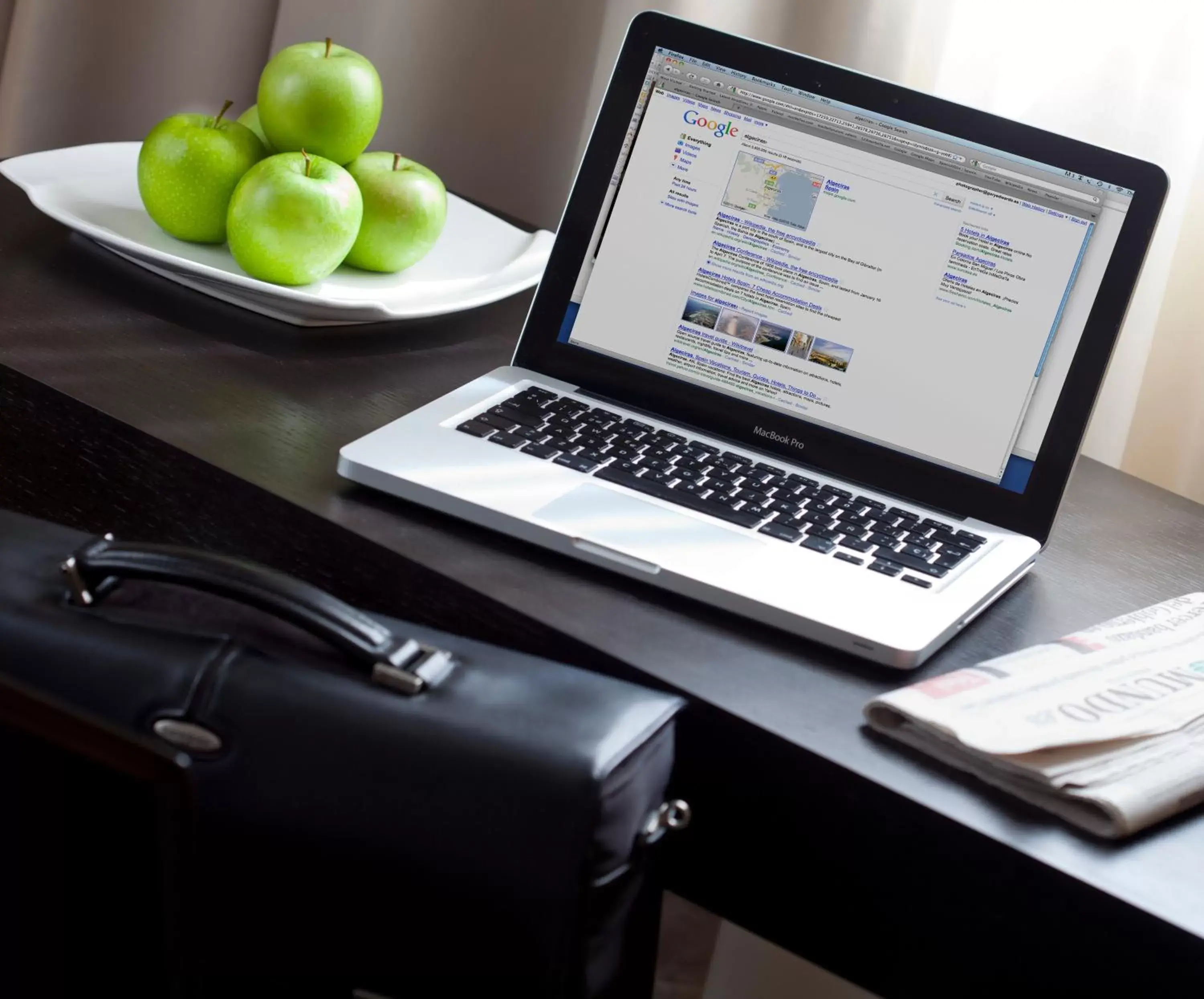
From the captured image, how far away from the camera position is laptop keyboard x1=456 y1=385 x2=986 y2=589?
749 millimetres

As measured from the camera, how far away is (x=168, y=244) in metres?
0.96

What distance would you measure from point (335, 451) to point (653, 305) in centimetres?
23

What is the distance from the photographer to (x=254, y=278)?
92cm

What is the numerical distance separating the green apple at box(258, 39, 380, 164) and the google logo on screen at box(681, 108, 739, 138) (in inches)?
10.3

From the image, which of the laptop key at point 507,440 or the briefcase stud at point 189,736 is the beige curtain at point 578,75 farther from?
the briefcase stud at point 189,736

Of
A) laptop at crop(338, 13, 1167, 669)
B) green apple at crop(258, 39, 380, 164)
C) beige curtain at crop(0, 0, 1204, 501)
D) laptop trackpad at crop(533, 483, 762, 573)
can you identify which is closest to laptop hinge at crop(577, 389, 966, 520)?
laptop at crop(338, 13, 1167, 669)

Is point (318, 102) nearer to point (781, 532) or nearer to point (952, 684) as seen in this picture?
point (781, 532)

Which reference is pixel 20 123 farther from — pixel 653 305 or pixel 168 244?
pixel 653 305

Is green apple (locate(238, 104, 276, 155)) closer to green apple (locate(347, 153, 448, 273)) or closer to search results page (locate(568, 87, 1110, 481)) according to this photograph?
green apple (locate(347, 153, 448, 273))

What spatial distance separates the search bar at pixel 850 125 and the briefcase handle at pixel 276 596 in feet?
1.53

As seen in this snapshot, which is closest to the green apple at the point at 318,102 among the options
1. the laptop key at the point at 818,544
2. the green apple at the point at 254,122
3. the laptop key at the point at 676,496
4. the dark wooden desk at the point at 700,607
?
the green apple at the point at 254,122

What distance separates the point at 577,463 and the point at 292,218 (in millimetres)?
274

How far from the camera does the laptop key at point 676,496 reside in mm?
757

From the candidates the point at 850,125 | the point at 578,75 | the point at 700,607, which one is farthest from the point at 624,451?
the point at 578,75
